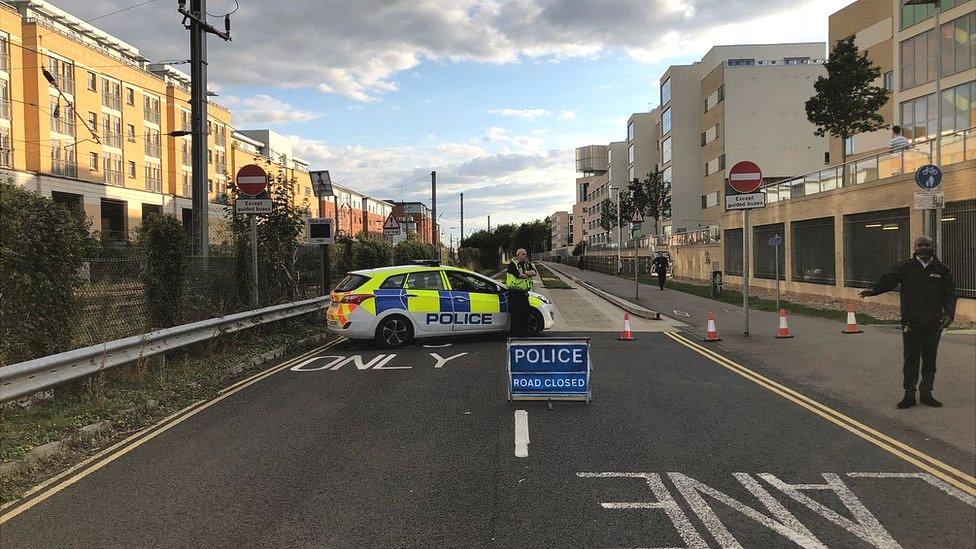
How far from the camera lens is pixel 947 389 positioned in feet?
25.5

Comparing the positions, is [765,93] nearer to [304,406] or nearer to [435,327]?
[435,327]

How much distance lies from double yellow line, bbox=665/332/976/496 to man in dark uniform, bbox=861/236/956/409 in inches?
37.5

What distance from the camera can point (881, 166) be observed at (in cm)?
1959

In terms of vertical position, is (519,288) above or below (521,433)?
above

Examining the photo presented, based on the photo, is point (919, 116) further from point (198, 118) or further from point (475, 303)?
point (198, 118)

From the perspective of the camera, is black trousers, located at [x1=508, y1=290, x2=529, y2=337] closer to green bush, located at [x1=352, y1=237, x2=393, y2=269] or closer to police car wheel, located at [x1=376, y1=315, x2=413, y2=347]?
police car wheel, located at [x1=376, y1=315, x2=413, y2=347]

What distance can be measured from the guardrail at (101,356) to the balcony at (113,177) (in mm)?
45227

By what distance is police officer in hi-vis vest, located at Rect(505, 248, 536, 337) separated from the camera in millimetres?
12102

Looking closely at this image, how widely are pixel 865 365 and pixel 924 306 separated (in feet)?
11.3

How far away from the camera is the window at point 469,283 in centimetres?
1336

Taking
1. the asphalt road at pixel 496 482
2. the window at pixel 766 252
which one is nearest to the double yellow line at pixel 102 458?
the asphalt road at pixel 496 482

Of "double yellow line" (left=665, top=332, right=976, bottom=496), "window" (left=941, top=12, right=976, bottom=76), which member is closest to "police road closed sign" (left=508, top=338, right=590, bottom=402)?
"double yellow line" (left=665, top=332, right=976, bottom=496)

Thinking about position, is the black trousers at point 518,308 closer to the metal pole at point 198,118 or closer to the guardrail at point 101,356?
the guardrail at point 101,356

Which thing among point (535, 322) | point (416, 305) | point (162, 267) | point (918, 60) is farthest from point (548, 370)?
point (918, 60)
